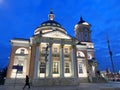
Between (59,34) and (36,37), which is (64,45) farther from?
(36,37)

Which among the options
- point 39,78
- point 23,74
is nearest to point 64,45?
point 39,78

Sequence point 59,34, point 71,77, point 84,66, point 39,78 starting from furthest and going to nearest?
point 84,66, point 59,34, point 71,77, point 39,78

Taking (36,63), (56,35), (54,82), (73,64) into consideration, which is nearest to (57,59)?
(73,64)

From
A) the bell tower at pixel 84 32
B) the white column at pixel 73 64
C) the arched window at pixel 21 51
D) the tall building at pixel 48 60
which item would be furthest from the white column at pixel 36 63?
the bell tower at pixel 84 32

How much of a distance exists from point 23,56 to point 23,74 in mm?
4419

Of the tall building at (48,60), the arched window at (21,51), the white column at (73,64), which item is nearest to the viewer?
the tall building at (48,60)

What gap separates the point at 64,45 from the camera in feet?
99.8

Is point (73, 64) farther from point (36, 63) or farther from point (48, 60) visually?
point (36, 63)

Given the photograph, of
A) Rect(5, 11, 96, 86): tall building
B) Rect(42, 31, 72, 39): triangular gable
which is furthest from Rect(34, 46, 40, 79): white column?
Rect(42, 31, 72, 39): triangular gable

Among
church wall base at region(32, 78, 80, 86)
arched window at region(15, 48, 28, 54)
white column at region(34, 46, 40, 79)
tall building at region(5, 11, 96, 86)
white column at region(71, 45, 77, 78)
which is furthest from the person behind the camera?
arched window at region(15, 48, 28, 54)

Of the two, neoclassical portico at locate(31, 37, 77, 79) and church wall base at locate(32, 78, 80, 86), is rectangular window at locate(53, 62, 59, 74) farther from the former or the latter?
church wall base at locate(32, 78, 80, 86)

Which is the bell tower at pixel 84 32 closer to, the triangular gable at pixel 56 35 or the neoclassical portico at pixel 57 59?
the triangular gable at pixel 56 35

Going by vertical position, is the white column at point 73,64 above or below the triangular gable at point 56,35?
below

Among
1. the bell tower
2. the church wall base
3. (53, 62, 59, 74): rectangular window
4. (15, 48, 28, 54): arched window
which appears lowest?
the church wall base
